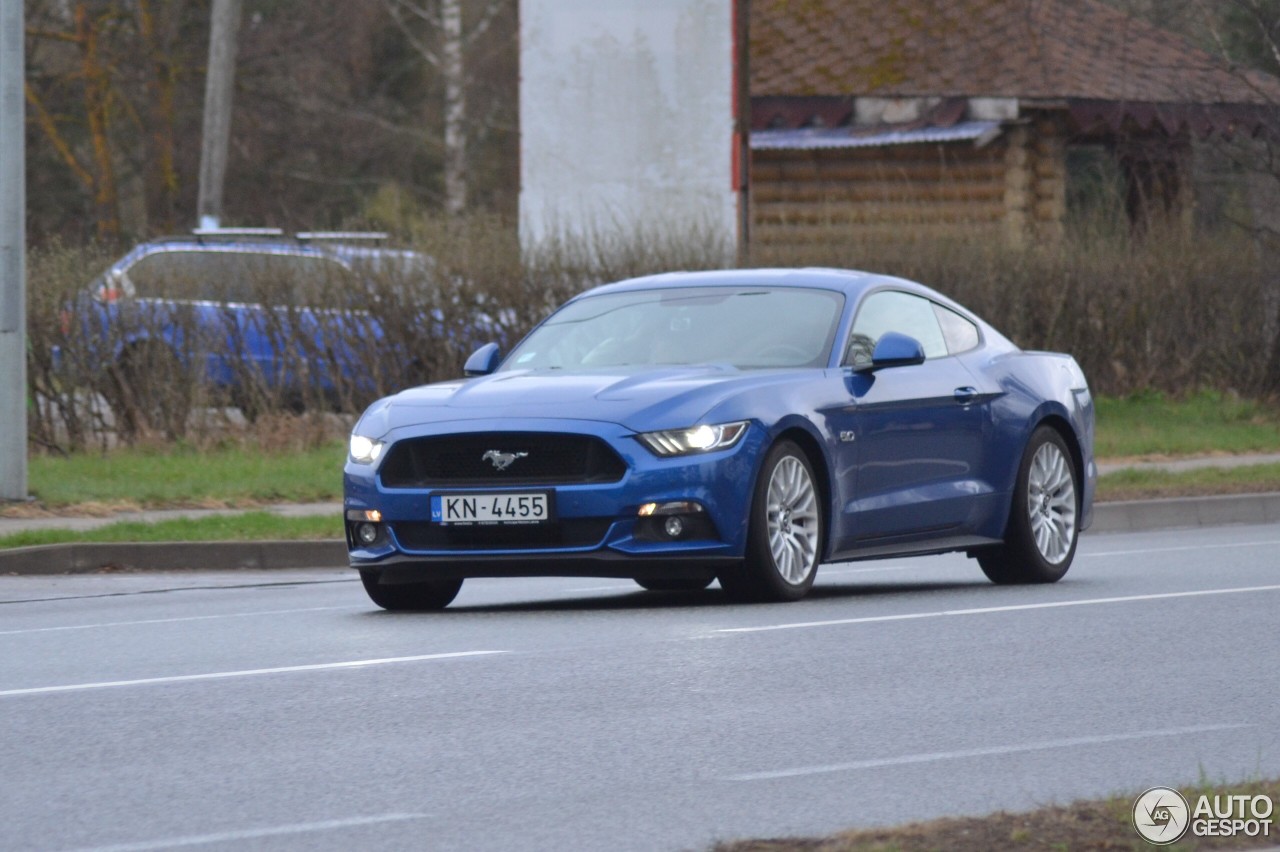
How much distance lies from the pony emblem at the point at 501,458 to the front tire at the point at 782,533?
1.03 m

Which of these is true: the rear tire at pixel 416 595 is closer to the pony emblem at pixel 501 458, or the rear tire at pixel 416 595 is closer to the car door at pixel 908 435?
the pony emblem at pixel 501 458

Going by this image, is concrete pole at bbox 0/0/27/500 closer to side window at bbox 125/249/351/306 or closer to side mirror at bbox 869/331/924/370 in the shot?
side window at bbox 125/249/351/306

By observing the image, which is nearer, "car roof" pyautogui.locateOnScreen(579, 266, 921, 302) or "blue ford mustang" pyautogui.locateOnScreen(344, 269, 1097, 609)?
"blue ford mustang" pyautogui.locateOnScreen(344, 269, 1097, 609)

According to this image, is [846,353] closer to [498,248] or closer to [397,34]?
[498,248]

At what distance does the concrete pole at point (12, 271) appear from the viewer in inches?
663

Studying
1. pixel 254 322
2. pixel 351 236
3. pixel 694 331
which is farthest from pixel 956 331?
pixel 351 236

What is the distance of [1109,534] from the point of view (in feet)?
59.2

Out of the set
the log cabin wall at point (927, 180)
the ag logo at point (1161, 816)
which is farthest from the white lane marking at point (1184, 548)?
the log cabin wall at point (927, 180)

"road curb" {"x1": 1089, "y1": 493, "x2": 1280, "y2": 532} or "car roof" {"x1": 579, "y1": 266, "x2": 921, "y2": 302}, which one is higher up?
"car roof" {"x1": 579, "y1": 266, "x2": 921, "y2": 302}

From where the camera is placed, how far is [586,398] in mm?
10609

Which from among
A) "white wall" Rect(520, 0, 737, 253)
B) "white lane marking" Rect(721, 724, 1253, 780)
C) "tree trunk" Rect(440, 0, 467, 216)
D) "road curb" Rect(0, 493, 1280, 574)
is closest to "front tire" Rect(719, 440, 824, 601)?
"white lane marking" Rect(721, 724, 1253, 780)

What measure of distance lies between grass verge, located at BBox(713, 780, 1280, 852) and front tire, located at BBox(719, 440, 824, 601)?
4.80 metres

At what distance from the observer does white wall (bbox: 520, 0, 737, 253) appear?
113ft

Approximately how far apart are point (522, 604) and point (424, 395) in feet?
4.49
